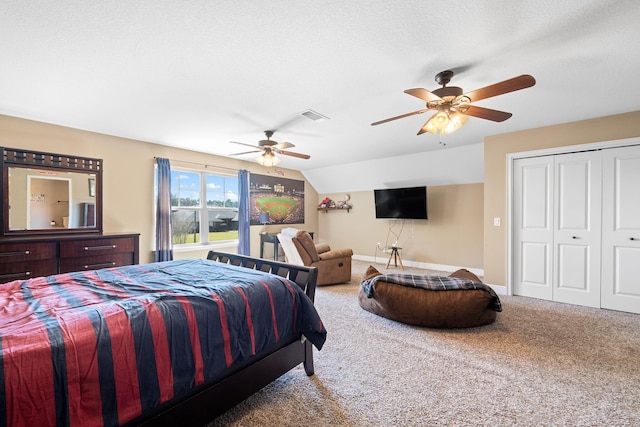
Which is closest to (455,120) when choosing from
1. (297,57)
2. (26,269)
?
(297,57)

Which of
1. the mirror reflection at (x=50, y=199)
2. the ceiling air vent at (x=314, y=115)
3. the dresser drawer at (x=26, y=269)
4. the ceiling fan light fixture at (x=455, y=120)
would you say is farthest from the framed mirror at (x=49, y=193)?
the ceiling fan light fixture at (x=455, y=120)

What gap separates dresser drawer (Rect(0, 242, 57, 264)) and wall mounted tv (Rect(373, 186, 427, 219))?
5752 mm

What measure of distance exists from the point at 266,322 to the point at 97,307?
927mm

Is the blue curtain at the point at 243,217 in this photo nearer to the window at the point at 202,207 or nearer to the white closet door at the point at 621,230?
the window at the point at 202,207

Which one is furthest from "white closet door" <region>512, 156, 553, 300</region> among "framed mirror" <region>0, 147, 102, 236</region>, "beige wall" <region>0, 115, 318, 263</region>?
"framed mirror" <region>0, 147, 102, 236</region>

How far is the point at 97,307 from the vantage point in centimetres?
138

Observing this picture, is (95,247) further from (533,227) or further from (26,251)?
(533,227)

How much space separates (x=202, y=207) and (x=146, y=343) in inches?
180

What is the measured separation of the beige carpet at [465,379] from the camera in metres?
A: 1.68

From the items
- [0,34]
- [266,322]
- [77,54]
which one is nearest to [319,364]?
[266,322]

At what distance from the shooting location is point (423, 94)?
2199 mm

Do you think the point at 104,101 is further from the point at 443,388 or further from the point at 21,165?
the point at 443,388

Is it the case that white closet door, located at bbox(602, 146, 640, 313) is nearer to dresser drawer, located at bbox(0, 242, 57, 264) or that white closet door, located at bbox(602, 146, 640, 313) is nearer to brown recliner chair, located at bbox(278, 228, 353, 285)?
brown recliner chair, located at bbox(278, 228, 353, 285)

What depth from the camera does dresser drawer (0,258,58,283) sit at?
2994 mm
